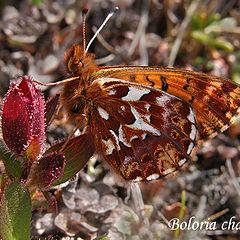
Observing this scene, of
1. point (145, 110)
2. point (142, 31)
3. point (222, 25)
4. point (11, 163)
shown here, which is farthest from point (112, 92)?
point (222, 25)

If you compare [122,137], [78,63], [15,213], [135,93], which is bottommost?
[15,213]

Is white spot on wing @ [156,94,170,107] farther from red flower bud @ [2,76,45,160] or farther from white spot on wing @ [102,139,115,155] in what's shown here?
red flower bud @ [2,76,45,160]

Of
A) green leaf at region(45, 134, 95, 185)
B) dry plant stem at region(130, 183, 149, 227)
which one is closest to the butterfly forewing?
green leaf at region(45, 134, 95, 185)

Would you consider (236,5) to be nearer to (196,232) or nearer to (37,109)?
(196,232)

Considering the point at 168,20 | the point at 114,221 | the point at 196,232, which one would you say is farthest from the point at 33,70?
the point at 196,232

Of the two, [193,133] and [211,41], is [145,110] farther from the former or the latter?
[211,41]

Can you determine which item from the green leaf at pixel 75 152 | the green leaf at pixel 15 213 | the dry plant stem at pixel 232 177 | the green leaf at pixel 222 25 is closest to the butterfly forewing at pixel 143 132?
the green leaf at pixel 75 152
